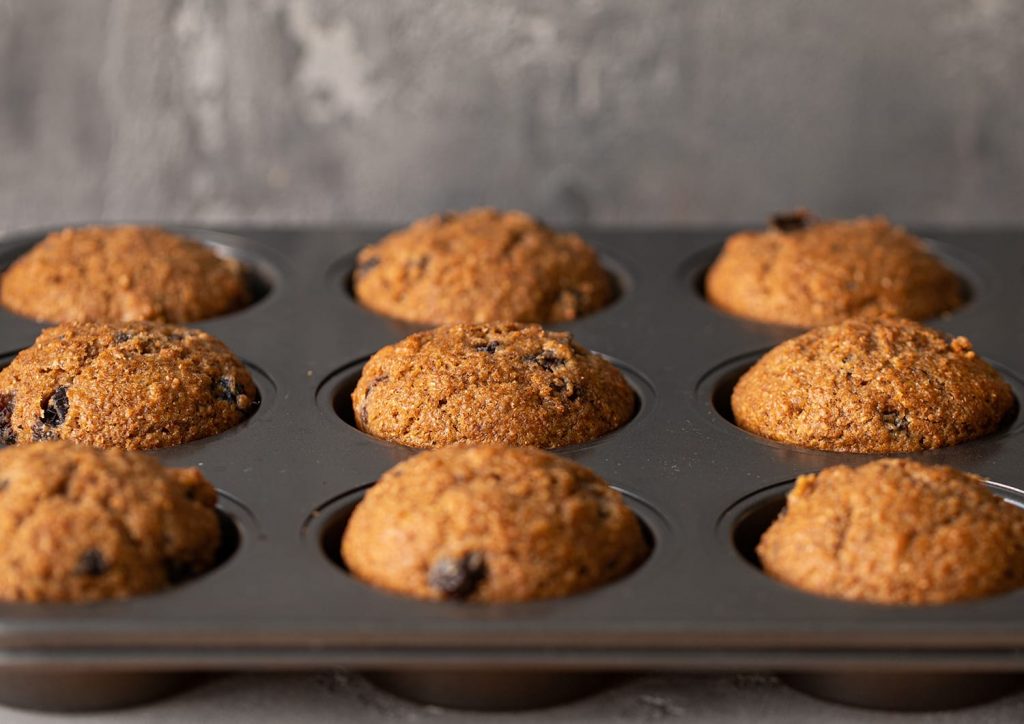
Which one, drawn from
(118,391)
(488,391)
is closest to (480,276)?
(488,391)

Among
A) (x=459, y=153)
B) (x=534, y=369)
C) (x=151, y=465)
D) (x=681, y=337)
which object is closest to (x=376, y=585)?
(x=151, y=465)

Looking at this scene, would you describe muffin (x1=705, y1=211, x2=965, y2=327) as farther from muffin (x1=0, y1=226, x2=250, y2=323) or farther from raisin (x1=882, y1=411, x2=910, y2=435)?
muffin (x1=0, y1=226, x2=250, y2=323)

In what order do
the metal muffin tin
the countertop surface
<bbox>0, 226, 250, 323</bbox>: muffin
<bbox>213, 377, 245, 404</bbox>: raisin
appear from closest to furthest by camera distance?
the metal muffin tin → the countertop surface → <bbox>213, 377, 245, 404</bbox>: raisin → <bbox>0, 226, 250, 323</bbox>: muffin

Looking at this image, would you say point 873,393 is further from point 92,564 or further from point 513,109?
point 513,109

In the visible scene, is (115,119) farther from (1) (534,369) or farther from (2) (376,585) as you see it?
(2) (376,585)

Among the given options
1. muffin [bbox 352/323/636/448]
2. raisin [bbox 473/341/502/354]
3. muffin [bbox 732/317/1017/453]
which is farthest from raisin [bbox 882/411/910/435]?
raisin [bbox 473/341/502/354]

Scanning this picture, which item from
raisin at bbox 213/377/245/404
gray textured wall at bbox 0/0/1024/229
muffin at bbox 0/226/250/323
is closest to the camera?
raisin at bbox 213/377/245/404
